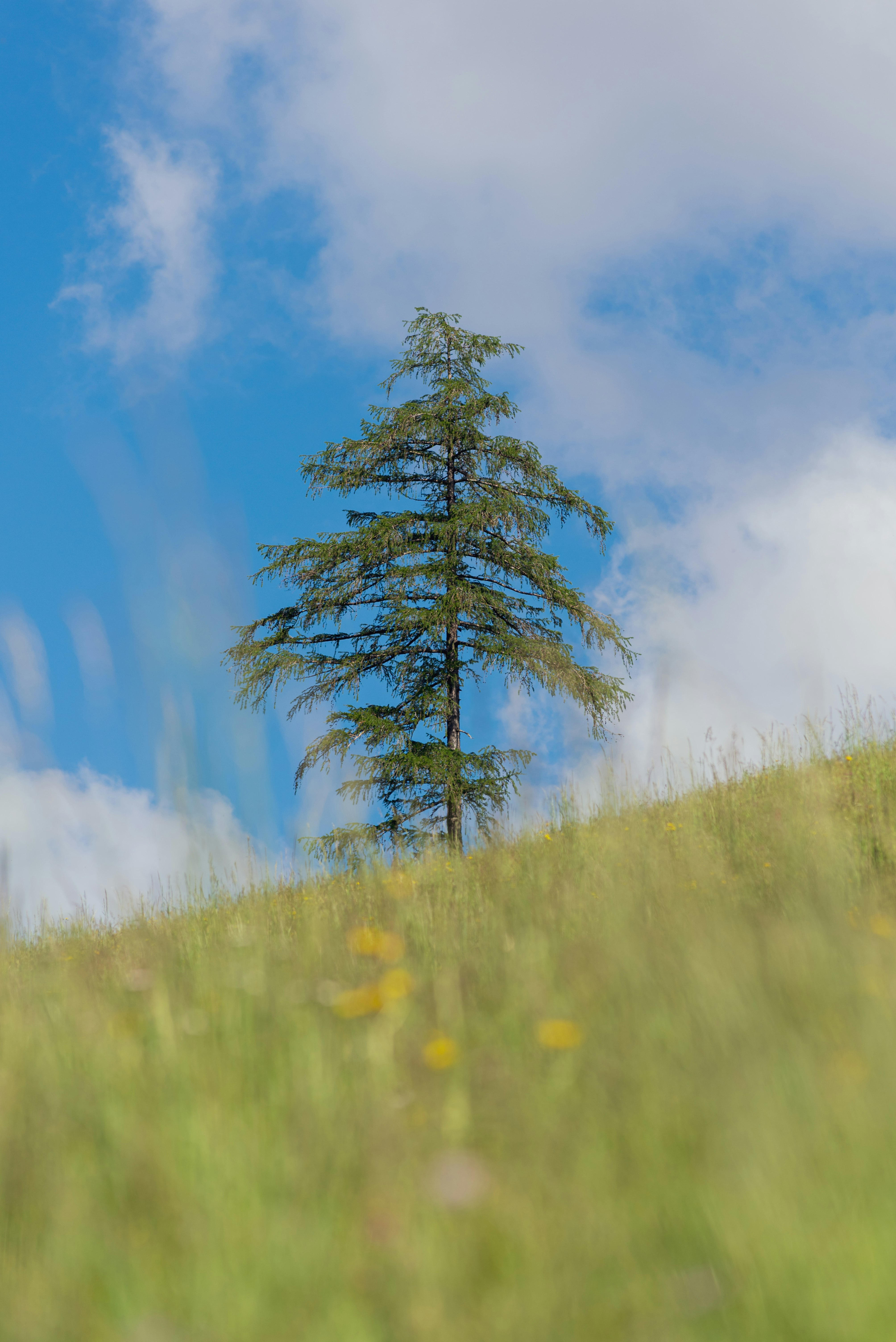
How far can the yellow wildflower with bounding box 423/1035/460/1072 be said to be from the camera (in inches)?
92.8

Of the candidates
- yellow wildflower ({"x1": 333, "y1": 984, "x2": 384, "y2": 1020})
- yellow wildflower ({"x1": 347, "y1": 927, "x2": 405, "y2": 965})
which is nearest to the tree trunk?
yellow wildflower ({"x1": 347, "y1": 927, "x2": 405, "y2": 965})

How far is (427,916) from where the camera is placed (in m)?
5.04

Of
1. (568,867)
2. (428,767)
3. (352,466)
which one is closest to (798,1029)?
(568,867)

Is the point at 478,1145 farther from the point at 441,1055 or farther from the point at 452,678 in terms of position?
the point at 452,678

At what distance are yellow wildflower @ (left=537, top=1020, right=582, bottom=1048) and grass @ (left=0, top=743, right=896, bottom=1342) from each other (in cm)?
1

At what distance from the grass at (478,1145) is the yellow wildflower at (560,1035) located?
0.01 metres

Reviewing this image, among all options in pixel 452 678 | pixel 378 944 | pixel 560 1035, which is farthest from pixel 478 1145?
pixel 452 678

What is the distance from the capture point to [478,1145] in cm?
213

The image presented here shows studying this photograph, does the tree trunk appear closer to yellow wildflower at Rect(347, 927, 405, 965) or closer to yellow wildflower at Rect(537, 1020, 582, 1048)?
yellow wildflower at Rect(347, 927, 405, 965)

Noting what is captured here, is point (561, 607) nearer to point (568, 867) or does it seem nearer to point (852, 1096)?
point (568, 867)

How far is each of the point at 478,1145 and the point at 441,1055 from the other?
302mm

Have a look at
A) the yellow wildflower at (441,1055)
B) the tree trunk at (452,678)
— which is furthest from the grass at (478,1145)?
the tree trunk at (452,678)

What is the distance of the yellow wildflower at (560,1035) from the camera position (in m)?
2.42

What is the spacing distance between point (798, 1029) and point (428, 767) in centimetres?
1064
